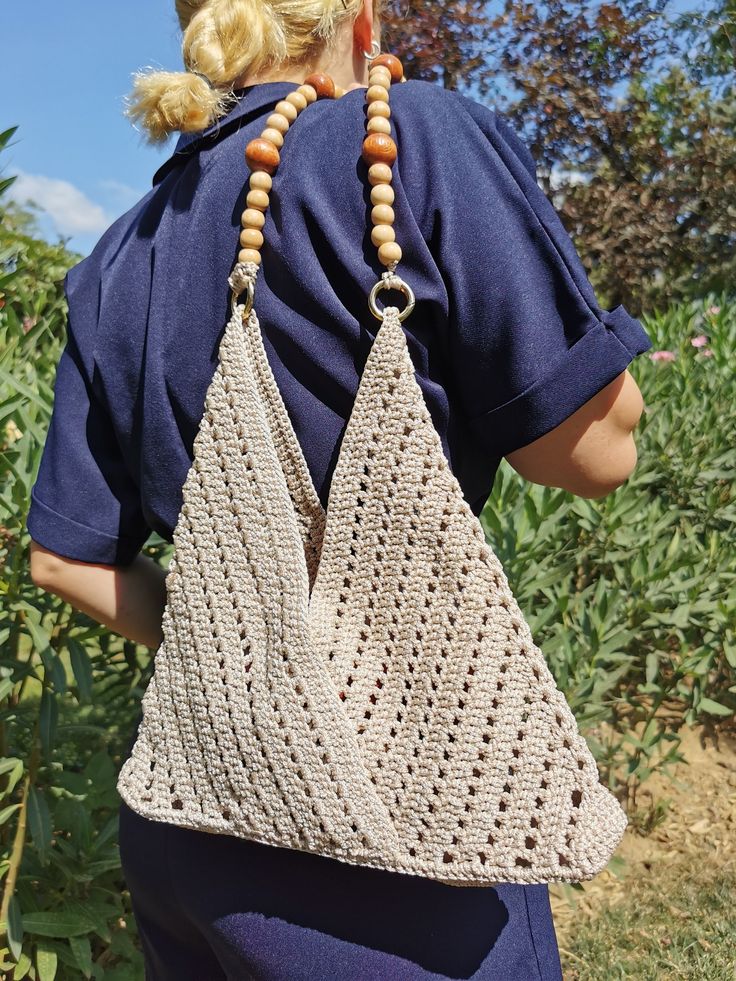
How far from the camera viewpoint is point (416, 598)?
0.92 meters

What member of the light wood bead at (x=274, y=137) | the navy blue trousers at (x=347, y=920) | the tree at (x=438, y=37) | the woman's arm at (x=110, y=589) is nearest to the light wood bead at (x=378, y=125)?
the light wood bead at (x=274, y=137)

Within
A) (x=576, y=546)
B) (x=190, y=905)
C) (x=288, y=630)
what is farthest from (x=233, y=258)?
(x=576, y=546)

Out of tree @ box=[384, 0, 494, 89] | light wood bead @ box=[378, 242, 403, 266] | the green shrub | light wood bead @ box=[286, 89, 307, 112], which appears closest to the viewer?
light wood bead @ box=[378, 242, 403, 266]

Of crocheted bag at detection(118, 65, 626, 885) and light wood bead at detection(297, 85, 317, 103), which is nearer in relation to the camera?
crocheted bag at detection(118, 65, 626, 885)

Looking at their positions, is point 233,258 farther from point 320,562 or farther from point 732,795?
point 732,795

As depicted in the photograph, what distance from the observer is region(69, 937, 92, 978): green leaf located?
1872 mm

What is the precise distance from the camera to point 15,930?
5.98ft

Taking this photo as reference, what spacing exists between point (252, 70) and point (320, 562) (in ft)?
1.96

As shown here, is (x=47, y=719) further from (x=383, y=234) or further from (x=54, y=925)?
(x=383, y=234)

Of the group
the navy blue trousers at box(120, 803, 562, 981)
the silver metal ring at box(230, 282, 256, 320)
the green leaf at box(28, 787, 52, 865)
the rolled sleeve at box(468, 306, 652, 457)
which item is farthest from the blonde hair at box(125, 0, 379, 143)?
the green leaf at box(28, 787, 52, 865)

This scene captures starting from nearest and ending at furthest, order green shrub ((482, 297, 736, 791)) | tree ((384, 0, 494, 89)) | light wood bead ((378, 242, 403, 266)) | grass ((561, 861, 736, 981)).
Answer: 1. light wood bead ((378, 242, 403, 266))
2. grass ((561, 861, 736, 981))
3. green shrub ((482, 297, 736, 791))
4. tree ((384, 0, 494, 89))

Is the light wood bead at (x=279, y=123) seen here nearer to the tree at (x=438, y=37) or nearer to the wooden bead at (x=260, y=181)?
the wooden bead at (x=260, y=181)

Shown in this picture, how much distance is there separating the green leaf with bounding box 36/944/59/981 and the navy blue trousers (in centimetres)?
106

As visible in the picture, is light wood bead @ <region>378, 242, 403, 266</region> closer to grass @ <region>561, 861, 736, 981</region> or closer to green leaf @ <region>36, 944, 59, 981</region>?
green leaf @ <region>36, 944, 59, 981</region>
